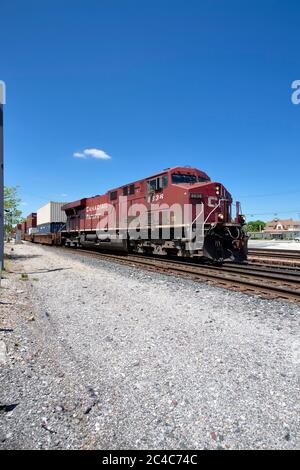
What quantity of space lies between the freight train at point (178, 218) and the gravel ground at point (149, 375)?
5.30m

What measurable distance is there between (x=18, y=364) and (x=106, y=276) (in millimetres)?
6792

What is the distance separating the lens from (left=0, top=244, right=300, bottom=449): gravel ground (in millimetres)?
2383

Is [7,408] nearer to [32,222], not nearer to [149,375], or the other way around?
[149,375]

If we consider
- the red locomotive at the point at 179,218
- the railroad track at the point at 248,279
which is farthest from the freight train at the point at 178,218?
the railroad track at the point at 248,279

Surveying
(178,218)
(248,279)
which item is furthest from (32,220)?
(248,279)

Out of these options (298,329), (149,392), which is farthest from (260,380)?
(298,329)

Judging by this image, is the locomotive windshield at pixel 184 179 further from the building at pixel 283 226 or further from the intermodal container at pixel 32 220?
the building at pixel 283 226

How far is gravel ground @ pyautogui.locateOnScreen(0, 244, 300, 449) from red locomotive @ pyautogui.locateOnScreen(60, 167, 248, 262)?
5.36 metres

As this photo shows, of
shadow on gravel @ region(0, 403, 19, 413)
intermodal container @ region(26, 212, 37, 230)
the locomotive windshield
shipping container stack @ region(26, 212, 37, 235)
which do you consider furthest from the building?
shadow on gravel @ region(0, 403, 19, 413)

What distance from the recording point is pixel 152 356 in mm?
3799

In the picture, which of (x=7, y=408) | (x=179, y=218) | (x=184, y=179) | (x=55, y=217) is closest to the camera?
(x=7, y=408)

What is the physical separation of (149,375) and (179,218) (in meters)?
8.97

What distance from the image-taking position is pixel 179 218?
472 inches

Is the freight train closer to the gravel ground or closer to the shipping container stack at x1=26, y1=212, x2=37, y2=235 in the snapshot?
the gravel ground
